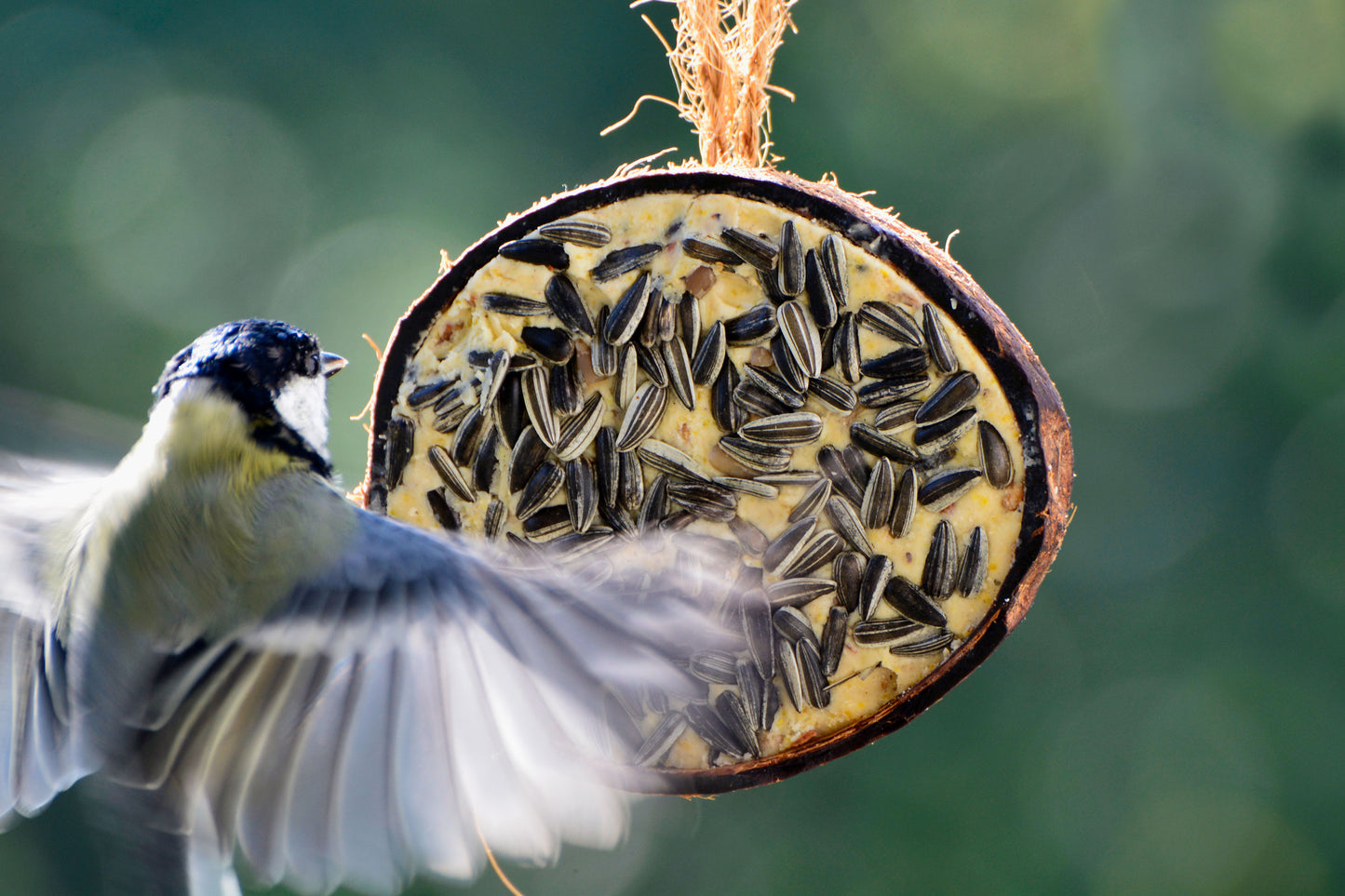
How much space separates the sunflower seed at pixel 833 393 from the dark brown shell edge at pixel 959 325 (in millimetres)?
117

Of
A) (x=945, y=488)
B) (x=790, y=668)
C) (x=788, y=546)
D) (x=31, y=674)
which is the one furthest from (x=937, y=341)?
(x=31, y=674)

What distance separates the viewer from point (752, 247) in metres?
0.99

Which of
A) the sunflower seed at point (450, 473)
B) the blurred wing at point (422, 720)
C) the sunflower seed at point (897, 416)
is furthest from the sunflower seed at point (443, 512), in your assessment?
the sunflower seed at point (897, 416)

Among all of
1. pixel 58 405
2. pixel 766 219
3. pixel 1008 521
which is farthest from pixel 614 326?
pixel 58 405

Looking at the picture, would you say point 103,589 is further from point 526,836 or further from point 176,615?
point 526,836

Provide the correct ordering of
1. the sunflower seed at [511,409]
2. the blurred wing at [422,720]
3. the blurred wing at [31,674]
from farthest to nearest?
the sunflower seed at [511,409] < the blurred wing at [31,674] < the blurred wing at [422,720]

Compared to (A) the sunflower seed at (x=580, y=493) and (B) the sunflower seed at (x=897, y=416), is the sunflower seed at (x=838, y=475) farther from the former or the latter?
(A) the sunflower seed at (x=580, y=493)

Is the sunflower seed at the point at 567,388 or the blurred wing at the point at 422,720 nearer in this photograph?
the blurred wing at the point at 422,720

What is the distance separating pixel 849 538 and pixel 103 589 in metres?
0.67

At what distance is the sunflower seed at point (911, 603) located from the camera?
3.24ft

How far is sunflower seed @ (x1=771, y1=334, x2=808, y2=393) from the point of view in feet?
3.27

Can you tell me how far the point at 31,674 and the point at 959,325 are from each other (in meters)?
0.94

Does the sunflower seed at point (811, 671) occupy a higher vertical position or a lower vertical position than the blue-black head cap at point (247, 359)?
lower

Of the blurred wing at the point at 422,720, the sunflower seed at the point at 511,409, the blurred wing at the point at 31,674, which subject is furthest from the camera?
the sunflower seed at the point at 511,409
